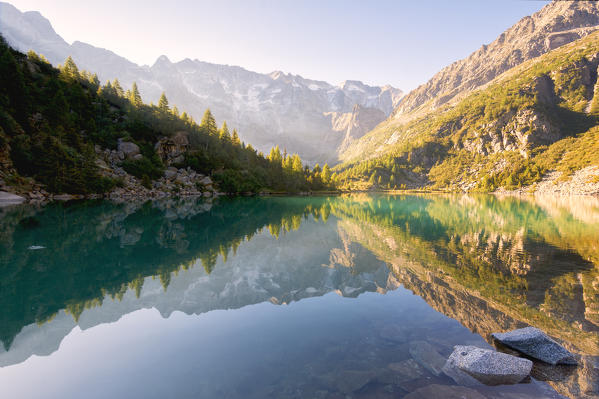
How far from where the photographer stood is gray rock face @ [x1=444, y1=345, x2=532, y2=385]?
5.79m

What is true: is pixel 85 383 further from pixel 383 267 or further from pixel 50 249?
pixel 50 249

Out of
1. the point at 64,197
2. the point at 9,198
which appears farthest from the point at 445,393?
the point at 64,197

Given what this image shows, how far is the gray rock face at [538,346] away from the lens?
6.40 m

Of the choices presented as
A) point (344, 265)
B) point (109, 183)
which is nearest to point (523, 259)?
point (344, 265)

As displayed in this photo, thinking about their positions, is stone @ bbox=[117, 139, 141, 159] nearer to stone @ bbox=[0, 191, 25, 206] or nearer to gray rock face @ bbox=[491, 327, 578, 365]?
stone @ bbox=[0, 191, 25, 206]

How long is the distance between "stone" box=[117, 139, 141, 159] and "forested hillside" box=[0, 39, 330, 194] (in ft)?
0.82

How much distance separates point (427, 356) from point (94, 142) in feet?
290

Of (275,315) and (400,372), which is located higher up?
(400,372)

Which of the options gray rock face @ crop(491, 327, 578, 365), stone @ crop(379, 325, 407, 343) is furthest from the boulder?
gray rock face @ crop(491, 327, 578, 365)

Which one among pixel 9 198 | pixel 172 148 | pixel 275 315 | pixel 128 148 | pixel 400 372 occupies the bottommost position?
pixel 275 315

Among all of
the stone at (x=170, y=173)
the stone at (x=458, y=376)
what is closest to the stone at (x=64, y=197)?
the stone at (x=170, y=173)

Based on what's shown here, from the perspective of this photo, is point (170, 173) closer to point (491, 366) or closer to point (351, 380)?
point (351, 380)

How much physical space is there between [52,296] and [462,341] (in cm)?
1470

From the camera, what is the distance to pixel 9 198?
41594 millimetres
